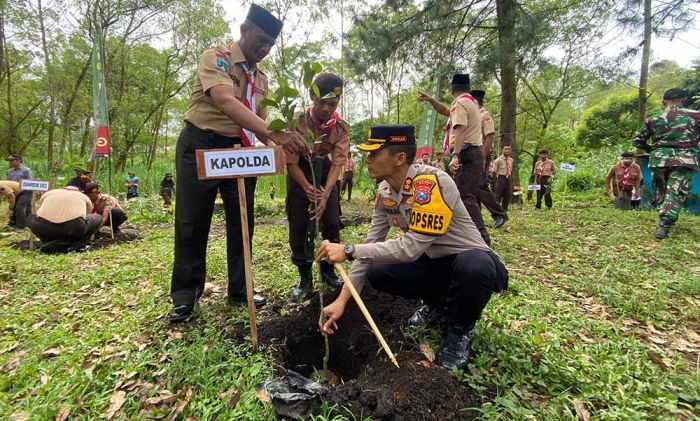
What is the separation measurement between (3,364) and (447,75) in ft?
26.5

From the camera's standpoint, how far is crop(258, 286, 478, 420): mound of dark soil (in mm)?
1565

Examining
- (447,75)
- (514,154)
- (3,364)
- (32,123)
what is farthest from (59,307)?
(32,123)

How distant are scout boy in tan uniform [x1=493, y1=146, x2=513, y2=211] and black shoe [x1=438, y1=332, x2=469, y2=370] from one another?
6.79 meters

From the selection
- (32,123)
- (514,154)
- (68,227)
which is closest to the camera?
(68,227)

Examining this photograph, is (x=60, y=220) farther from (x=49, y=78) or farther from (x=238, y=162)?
(x=49, y=78)

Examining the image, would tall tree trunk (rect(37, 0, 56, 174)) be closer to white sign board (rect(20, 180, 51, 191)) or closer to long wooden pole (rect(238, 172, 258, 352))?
white sign board (rect(20, 180, 51, 191))

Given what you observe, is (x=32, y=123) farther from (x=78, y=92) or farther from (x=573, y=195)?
(x=573, y=195)

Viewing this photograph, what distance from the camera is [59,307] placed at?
123 inches

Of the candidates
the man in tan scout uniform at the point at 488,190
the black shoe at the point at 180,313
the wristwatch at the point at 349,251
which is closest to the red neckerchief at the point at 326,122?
the wristwatch at the point at 349,251

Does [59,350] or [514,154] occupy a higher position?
[514,154]

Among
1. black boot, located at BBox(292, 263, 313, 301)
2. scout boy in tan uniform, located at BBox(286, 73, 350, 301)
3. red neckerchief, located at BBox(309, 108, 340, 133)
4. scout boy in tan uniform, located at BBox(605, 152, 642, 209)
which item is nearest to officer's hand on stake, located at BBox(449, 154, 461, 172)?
scout boy in tan uniform, located at BBox(286, 73, 350, 301)

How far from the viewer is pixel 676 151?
195 inches

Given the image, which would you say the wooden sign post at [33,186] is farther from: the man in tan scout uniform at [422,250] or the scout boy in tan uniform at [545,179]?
the scout boy in tan uniform at [545,179]

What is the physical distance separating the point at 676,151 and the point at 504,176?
11.3 ft
